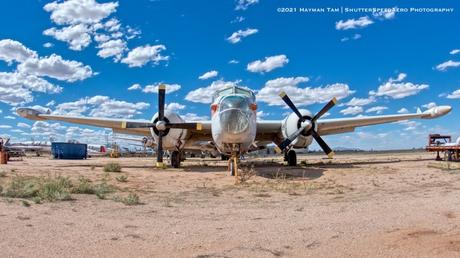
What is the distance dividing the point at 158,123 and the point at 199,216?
13604 mm

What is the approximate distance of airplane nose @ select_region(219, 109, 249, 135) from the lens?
15.3m

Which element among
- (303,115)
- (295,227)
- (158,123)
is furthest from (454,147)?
(295,227)

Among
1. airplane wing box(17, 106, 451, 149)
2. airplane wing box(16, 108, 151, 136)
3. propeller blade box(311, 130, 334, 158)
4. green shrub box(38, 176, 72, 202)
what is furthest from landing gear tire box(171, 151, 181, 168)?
green shrub box(38, 176, 72, 202)

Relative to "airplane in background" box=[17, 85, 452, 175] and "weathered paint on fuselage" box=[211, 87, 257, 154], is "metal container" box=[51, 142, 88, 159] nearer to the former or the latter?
"airplane in background" box=[17, 85, 452, 175]

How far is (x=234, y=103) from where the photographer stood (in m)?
15.4

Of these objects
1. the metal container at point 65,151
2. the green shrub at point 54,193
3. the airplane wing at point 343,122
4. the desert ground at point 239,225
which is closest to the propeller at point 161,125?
the airplane wing at point 343,122

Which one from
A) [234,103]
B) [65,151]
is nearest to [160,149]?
[234,103]

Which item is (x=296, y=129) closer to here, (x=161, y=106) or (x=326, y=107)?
(x=326, y=107)

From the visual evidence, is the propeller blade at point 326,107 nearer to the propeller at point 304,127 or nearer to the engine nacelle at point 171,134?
the propeller at point 304,127

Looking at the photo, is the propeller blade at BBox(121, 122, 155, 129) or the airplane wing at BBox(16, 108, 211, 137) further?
the airplane wing at BBox(16, 108, 211, 137)

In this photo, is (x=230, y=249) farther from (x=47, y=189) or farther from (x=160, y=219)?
(x=47, y=189)

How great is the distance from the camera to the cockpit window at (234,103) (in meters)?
15.4

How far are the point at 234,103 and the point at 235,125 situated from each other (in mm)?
875

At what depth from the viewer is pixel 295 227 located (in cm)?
634
